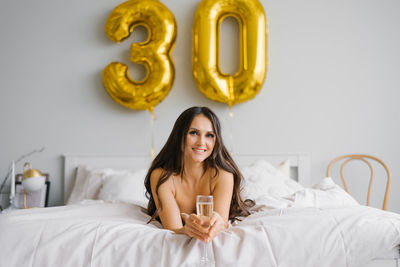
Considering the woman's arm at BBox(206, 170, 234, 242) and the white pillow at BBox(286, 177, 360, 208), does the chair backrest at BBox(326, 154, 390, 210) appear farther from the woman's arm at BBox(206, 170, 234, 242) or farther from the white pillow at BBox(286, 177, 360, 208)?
the woman's arm at BBox(206, 170, 234, 242)

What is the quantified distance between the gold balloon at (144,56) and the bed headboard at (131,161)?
40cm

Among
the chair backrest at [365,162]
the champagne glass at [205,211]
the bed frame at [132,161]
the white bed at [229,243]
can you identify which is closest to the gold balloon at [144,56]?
the bed frame at [132,161]

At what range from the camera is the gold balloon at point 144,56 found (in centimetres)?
250

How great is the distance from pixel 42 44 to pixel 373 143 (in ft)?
8.32

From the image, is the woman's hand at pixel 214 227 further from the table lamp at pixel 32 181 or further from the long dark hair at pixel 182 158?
the table lamp at pixel 32 181

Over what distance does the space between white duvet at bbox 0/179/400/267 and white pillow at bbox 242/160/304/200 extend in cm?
90

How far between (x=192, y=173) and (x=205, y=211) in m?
0.55

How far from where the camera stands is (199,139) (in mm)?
1457

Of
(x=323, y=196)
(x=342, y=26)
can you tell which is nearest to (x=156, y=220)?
(x=323, y=196)

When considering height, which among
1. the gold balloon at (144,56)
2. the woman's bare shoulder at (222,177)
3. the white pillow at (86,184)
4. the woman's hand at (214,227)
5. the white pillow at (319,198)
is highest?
the gold balloon at (144,56)

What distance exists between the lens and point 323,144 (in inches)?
105

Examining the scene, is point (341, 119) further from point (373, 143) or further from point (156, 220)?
point (156, 220)

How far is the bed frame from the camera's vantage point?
2602 mm

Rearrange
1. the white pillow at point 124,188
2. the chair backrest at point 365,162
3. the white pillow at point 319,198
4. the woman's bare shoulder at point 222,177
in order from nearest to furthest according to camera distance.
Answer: the woman's bare shoulder at point 222,177 < the white pillow at point 319,198 < the white pillow at point 124,188 < the chair backrest at point 365,162
